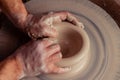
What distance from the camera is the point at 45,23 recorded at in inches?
59.5

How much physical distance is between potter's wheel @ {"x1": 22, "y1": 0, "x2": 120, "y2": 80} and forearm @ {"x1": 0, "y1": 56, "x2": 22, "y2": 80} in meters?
0.12

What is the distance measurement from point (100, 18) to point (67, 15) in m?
0.24

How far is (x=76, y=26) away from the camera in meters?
1.55

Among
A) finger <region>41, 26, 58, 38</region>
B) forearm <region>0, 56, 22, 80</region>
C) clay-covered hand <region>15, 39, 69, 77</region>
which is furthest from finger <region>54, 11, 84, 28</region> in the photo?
forearm <region>0, 56, 22, 80</region>

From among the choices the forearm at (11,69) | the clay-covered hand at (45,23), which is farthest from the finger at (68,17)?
the forearm at (11,69)

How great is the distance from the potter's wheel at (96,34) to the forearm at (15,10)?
Result: 16 cm

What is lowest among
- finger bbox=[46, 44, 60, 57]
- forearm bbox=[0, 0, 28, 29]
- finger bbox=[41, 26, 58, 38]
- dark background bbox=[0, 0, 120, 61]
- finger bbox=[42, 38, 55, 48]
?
finger bbox=[46, 44, 60, 57]

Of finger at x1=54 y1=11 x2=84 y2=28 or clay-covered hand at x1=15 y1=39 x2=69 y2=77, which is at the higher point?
finger at x1=54 y1=11 x2=84 y2=28

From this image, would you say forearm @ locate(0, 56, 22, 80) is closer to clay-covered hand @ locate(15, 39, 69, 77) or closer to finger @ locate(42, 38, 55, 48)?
clay-covered hand @ locate(15, 39, 69, 77)

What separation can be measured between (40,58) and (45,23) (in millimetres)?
225

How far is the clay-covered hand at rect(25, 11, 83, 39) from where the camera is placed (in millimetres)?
1477

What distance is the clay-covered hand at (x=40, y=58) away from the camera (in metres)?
1.39

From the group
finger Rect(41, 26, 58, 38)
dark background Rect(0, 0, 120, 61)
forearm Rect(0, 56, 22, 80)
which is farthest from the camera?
dark background Rect(0, 0, 120, 61)

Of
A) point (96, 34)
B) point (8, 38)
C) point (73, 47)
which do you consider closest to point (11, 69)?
point (8, 38)
